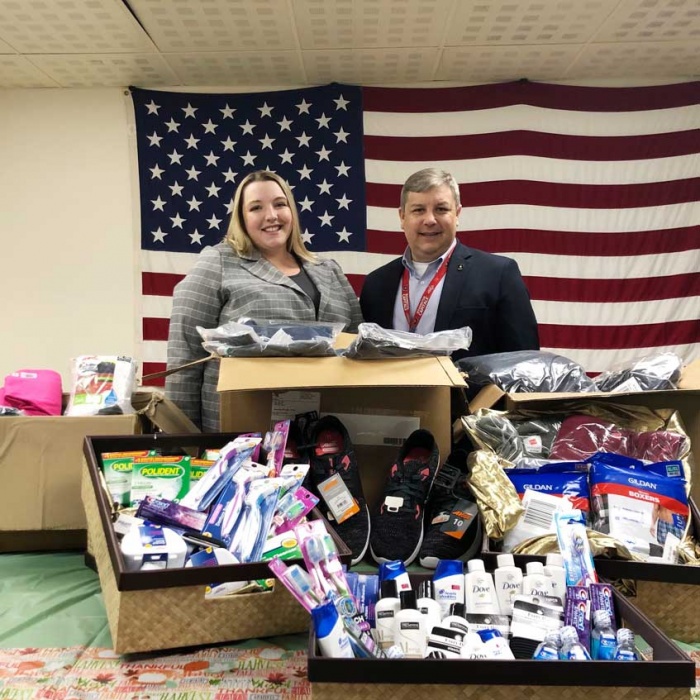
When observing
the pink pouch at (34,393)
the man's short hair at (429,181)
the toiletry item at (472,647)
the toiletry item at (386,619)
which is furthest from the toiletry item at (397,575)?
the man's short hair at (429,181)

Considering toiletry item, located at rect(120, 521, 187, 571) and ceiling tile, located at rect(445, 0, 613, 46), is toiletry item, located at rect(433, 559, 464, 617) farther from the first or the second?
ceiling tile, located at rect(445, 0, 613, 46)

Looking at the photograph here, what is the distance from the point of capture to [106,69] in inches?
118

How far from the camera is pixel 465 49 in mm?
2836

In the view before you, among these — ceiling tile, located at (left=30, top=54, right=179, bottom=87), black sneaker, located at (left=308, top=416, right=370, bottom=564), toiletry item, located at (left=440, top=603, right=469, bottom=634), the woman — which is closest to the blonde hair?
the woman

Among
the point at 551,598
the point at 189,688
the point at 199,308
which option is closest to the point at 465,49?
the point at 199,308

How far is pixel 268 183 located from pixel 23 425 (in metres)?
1.00

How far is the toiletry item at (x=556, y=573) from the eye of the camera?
87cm

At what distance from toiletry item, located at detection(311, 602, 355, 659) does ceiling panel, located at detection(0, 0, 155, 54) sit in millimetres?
2592

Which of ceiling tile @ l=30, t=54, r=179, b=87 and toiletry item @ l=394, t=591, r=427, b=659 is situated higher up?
ceiling tile @ l=30, t=54, r=179, b=87

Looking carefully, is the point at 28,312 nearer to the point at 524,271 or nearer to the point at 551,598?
the point at 524,271

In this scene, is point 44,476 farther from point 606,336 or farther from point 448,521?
point 606,336

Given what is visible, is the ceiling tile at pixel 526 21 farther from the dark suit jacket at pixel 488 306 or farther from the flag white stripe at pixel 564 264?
the dark suit jacket at pixel 488 306

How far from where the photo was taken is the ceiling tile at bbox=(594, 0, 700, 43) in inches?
98.8

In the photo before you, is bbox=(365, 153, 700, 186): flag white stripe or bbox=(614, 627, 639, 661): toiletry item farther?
bbox=(365, 153, 700, 186): flag white stripe
